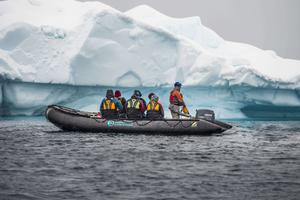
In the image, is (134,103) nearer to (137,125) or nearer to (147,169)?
(137,125)

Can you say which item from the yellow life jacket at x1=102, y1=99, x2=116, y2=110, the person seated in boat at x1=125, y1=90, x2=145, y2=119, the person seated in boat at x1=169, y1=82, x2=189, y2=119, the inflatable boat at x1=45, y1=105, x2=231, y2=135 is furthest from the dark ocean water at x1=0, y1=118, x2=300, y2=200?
the person seated in boat at x1=169, y1=82, x2=189, y2=119

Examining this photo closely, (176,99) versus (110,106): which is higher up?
(176,99)

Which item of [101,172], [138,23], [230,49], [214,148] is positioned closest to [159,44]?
[138,23]

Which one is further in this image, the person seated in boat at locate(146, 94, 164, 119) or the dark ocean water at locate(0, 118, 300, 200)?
the person seated in boat at locate(146, 94, 164, 119)

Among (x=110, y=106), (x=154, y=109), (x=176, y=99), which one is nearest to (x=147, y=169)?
(x=154, y=109)

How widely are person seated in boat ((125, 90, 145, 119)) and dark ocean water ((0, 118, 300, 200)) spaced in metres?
1.67

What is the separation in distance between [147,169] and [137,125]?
622cm

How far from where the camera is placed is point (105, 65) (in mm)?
28234

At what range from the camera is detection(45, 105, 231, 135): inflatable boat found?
15.0 m

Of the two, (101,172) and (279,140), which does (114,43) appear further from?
(101,172)

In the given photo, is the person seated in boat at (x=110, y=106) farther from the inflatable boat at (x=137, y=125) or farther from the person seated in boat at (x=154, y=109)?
the person seated in boat at (x=154, y=109)

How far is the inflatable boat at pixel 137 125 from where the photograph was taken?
15.0 meters

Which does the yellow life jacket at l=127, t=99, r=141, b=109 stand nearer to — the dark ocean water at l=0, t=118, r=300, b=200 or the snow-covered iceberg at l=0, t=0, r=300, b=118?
the dark ocean water at l=0, t=118, r=300, b=200

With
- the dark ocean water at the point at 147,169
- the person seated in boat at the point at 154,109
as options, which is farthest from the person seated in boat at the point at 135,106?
the dark ocean water at the point at 147,169
